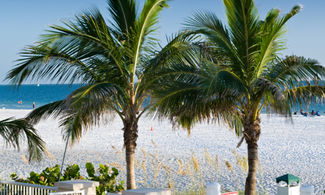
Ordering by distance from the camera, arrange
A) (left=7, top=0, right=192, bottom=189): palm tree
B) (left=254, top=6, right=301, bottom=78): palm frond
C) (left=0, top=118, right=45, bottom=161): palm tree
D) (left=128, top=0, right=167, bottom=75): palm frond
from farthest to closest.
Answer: (left=128, top=0, right=167, bottom=75): palm frond, (left=7, top=0, right=192, bottom=189): palm tree, (left=254, top=6, right=301, bottom=78): palm frond, (left=0, top=118, right=45, bottom=161): palm tree

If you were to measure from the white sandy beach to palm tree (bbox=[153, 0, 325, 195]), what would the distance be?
4.24 feet

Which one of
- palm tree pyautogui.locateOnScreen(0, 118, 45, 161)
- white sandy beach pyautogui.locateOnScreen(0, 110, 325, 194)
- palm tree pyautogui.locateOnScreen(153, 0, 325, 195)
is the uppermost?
palm tree pyautogui.locateOnScreen(153, 0, 325, 195)

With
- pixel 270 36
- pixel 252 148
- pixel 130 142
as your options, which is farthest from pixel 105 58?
pixel 252 148

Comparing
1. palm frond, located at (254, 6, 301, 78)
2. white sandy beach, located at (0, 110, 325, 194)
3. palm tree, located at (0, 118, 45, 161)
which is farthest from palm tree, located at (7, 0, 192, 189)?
palm frond, located at (254, 6, 301, 78)

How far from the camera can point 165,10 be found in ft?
31.5

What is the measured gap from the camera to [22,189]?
779 cm

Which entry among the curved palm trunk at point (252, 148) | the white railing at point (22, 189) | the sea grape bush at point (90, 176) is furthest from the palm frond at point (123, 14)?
the white railing at point (22, 189)

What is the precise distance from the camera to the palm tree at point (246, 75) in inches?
330

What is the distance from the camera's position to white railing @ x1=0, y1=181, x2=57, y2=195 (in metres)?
7.21

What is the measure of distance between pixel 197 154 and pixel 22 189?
12631mm

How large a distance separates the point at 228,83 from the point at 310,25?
75.5ft

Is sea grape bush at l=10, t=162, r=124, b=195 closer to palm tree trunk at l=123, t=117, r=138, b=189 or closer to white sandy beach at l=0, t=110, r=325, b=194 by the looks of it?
palm tree trunk at l=123, t=117, r=138, b=189

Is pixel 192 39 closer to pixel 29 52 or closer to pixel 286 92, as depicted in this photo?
pixel 286 92

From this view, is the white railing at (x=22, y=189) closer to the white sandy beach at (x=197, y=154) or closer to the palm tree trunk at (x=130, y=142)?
the palm tree trunk at (x=130, y=142)
